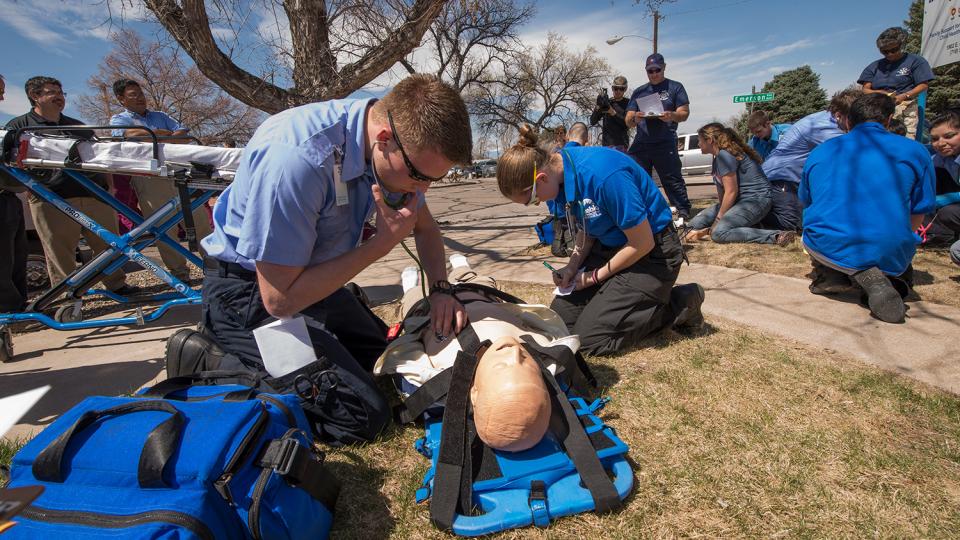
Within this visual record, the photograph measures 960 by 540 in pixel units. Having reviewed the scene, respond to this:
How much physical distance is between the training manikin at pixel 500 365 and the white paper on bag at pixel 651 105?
4897 millimetres

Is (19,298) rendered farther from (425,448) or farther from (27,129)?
(425,448)

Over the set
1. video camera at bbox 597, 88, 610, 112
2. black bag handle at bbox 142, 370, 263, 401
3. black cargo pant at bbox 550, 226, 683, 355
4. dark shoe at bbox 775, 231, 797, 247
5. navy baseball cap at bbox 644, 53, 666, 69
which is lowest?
dark shoe at bbox 775, 231, 797, 247

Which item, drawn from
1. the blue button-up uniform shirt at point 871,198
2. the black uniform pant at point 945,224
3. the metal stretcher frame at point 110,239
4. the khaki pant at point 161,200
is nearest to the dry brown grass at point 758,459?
the blue button-up uniform shirt at point 871,198

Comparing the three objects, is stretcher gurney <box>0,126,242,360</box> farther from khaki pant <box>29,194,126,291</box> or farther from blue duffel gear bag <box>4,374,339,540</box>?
blue duffel gear bag <box>4,374,339,540</box>

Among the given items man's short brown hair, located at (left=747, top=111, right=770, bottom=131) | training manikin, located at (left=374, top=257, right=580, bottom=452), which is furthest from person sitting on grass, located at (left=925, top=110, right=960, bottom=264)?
training manikin, located at (left=374, top=257, right=580, bottom=452)

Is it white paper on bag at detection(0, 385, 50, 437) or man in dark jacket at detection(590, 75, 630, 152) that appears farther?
man in dark jacket at detection(590, 75, 630, 152)

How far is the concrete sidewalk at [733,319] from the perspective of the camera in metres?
2.72

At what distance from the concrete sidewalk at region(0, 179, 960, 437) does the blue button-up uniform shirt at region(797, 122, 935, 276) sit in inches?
15.8

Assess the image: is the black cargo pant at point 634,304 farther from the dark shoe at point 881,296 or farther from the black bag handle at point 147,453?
the black bag handle at point 147,453

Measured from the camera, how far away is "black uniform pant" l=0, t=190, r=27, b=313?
3.88 metres

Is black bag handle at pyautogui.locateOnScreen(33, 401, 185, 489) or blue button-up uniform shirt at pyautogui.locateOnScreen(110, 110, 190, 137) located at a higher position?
blue button-up uniform shirt at pyautogui.locateOnScreen(110, 110, 190, 137)

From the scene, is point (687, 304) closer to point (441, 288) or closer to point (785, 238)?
point (441, 288)

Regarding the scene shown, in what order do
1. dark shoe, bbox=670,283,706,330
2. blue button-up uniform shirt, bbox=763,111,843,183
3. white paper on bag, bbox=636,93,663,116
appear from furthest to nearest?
white paper on bag, bbox=636,93,663,116, blue button-up uniform shirt, bbox=763,111,843,183, dark shoe, bbox=670,283,706,330

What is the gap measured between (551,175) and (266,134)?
1658 millimetres
